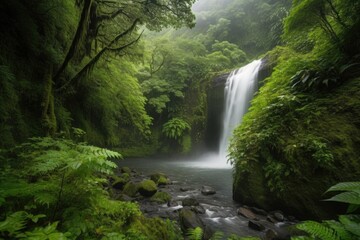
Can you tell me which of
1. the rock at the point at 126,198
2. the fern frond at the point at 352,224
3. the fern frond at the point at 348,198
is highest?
the fern frond at the point at 348,198

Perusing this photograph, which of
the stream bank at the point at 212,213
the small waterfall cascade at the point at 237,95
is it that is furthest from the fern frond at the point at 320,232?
the small waterfall cascade at the point at 237,95

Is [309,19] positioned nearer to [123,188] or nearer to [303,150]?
[303,150]

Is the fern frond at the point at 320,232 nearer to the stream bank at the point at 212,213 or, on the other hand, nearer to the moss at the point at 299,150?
the stream bank at the point at 212,213

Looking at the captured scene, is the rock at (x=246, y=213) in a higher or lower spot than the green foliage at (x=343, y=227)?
lower

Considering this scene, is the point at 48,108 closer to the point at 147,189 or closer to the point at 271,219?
the point at 147,189

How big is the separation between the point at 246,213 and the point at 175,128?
39.0 ft

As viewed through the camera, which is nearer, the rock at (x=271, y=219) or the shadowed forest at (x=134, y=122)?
the shadowed forest at (x=134, y=122)

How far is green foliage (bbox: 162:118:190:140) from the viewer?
16138 mm

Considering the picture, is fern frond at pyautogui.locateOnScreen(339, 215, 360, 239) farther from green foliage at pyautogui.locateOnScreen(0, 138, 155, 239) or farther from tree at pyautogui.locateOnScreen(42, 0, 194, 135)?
tree at pyautogui.locateOnScreen(42, 0, 194, 135)

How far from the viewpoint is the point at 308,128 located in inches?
172

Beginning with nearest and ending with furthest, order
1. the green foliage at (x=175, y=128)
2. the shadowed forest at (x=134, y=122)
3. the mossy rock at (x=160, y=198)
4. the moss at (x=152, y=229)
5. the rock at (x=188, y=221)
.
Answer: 1. the shadowed forest at (x=134, y=122)
2. the moss at (x=152, y=229)
3. the rock at (x=188, y=221)
4. the mossy rock at (x=160, y=198)
5. the green foliage at (x=175, y=128)

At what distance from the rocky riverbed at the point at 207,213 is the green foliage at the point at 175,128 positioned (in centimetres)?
915

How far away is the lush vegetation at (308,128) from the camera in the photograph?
3783mm

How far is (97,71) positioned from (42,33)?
201cm
